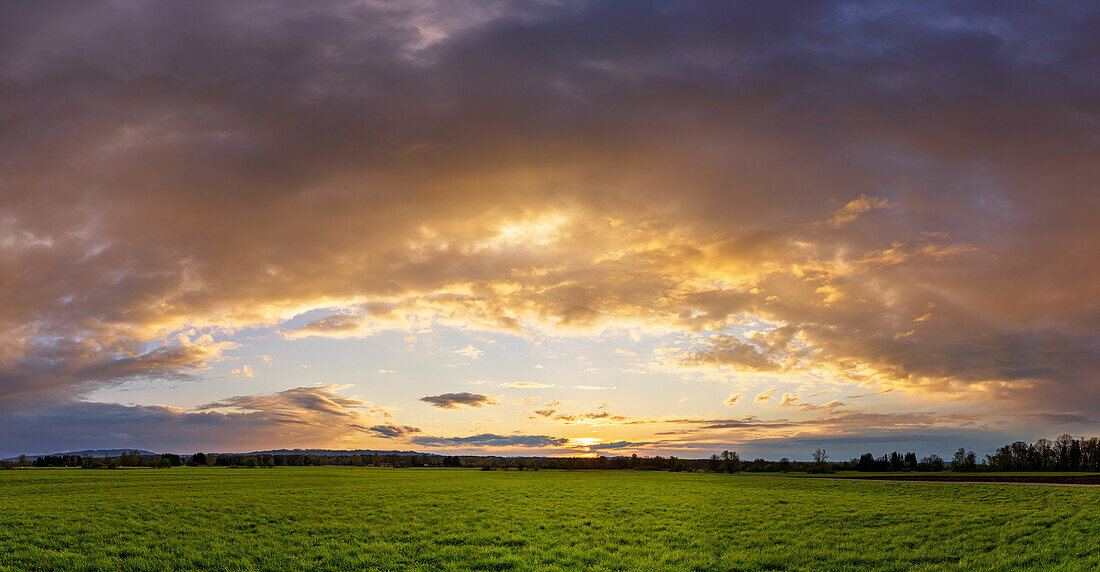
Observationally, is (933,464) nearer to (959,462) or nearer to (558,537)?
(959,462)

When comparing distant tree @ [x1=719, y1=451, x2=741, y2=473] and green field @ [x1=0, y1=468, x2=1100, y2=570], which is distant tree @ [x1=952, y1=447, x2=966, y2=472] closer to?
distant tree @ [x1=719, y1=451, x2=741, y2=473]

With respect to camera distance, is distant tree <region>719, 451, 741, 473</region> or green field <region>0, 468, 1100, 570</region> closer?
green field <region>0, 468, 1100, 570</region>

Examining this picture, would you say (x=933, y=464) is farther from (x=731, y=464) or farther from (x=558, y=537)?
(x=558, y=537)

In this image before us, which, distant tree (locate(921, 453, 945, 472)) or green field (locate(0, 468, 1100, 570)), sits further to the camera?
distant tree (locate(921, 453, 945, 472))

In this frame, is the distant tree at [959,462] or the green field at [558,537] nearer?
the green field at [558,537]

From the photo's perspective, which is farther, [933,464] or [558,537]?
[933,464]

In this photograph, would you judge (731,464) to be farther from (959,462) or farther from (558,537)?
(558,537)

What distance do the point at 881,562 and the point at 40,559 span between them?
30.9 metres

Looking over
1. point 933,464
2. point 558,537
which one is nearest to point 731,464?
point 933,464

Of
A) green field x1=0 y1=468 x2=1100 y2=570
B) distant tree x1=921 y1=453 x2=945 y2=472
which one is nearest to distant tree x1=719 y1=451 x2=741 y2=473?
distant tree x1=921 y1=453 x2=945 y2=472

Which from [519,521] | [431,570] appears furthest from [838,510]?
[431,570]

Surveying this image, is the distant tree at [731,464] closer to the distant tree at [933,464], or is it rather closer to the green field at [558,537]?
the distant tree at [933,464]

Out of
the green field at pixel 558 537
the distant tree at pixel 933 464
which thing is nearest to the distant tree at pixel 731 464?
the distant tree at pixel 933 464

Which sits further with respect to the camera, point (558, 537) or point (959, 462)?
point (959, 462)
